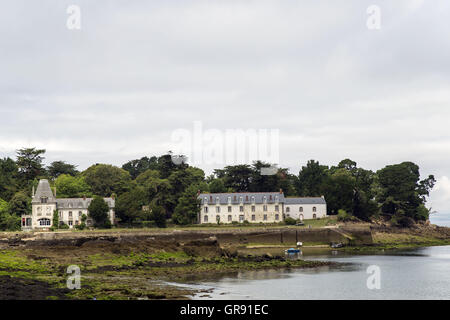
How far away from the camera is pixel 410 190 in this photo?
115m

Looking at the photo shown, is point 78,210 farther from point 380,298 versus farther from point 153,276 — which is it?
point 380,298

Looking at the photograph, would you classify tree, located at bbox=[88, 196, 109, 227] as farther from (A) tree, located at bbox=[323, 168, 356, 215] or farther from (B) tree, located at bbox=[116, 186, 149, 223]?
(A) tree, located at bbox=[323, 168, 356, 215]

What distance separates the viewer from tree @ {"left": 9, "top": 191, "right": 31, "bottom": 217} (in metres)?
101

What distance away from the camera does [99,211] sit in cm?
9581

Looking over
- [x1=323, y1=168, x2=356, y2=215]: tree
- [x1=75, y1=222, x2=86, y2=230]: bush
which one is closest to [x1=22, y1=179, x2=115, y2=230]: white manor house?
[x1=75, y1=222, x2=86, y2=230]: bush

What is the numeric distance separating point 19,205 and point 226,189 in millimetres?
40624

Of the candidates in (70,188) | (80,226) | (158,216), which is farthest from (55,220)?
(70,188)

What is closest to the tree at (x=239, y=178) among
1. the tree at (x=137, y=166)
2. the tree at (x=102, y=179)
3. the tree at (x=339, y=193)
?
the tree at (x=339, y=193)

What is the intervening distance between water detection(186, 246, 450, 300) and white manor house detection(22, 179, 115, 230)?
153ft

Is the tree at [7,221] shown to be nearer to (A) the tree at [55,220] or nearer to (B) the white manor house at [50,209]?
(B) the white manor house at [50,209]

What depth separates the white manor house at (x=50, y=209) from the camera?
96.6 m

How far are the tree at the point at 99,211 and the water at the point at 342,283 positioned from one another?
42194 mm
